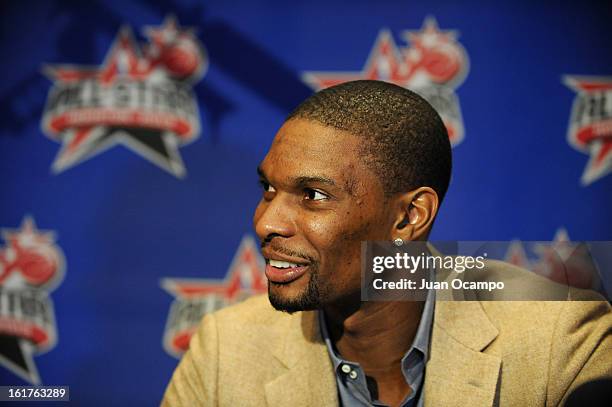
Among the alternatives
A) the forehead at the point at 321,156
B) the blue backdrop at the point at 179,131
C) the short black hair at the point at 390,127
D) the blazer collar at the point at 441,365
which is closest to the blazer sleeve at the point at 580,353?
the blazer collar at the point at 441,365

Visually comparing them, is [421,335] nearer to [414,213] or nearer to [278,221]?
[414,213]

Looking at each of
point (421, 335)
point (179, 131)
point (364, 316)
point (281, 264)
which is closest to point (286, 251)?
→ point (281, 264)

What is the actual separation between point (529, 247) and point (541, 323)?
0.92ft

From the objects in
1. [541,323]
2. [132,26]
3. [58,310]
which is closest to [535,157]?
[541,323]

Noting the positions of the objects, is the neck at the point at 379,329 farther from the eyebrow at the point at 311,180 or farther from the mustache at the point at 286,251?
the eyebrow at the point at 311,180

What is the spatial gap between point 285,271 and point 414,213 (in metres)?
0.32

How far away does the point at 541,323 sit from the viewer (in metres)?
1.48

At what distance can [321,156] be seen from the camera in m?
1.38

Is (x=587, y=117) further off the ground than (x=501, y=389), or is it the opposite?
(x=587, y=117)

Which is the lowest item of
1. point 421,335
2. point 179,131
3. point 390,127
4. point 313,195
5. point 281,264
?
point 421,335

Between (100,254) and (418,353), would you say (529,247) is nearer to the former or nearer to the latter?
(418,353)

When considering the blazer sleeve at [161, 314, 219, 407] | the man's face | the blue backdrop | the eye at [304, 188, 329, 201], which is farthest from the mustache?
the blue backdrop

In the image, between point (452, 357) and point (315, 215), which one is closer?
point (315, 215)

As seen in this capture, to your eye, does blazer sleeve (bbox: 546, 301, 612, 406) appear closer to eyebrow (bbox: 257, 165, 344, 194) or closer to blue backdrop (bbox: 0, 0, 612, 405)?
eyebrow (bbox: 257, 165, 344, 194)
